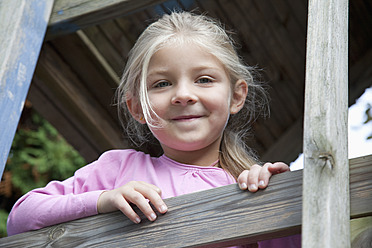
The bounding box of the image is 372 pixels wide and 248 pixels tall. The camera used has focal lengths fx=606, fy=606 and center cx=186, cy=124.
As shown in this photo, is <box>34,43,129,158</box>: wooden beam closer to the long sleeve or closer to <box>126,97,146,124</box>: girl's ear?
<box>126,97,146,124</box>: girl's ear

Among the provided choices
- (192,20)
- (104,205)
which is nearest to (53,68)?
(192,20)

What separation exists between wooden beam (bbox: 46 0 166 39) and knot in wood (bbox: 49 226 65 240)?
3.69 feet

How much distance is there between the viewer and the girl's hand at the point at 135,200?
156cm

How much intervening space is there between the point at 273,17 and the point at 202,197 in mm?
2620

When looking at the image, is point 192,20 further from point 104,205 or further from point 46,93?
point 46,93

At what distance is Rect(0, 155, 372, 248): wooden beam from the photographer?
1.37 m

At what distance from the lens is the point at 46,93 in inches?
126

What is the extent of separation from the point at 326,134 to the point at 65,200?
847 mm

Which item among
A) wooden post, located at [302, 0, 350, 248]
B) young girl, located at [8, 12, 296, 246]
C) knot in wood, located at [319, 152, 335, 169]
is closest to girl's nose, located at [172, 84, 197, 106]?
young girl, located at [8, 12, 296, 246]

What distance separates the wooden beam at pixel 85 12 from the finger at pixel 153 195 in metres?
1.12

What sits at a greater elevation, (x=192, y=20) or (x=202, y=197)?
(x=192, y=20)

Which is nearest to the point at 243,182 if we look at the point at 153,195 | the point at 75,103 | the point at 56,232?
the point at 153,195

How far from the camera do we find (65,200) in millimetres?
1779

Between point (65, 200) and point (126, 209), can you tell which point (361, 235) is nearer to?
point (126, 209)
